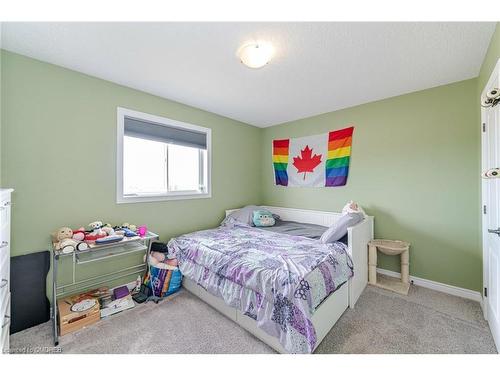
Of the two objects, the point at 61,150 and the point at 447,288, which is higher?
the point at 61,150

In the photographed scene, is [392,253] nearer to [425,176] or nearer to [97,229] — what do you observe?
[425,176]

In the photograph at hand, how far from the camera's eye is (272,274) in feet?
5.21

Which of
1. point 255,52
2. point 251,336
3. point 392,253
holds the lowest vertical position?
point 251,336

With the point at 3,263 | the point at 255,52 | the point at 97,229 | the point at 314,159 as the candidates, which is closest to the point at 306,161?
the point at 314,159

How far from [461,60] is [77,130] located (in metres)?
3.73

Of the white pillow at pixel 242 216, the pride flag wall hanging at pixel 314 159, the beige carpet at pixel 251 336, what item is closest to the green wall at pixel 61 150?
the beige carpet at pixel 251 336

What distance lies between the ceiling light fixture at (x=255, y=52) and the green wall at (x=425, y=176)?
1867 mm

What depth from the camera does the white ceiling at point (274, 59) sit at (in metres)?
1.48

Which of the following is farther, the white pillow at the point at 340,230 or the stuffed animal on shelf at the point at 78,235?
the white pillow at the point at 340,230

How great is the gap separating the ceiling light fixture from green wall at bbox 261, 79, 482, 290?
1867mm

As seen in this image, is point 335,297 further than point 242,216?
No

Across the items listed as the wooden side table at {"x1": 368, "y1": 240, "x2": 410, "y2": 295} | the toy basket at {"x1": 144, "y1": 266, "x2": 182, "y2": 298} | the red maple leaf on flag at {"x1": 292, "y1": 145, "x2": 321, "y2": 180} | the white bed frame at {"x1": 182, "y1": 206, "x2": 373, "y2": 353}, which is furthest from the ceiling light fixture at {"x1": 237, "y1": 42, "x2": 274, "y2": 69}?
the wooden side table at {"x1": 368, "y1": 240, "x2": 410, "y2": 295}

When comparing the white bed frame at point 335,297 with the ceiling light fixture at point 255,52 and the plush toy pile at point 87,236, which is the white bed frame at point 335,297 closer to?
the plush toy pile at point 87,236

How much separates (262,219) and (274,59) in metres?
2.09
